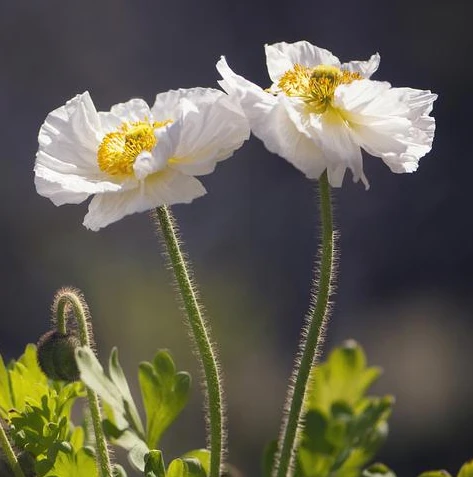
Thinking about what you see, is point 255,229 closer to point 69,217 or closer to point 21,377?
point 69,217

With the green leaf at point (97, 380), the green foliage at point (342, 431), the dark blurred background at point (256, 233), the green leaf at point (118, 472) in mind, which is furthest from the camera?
the dark blurred background at point (256, 233)

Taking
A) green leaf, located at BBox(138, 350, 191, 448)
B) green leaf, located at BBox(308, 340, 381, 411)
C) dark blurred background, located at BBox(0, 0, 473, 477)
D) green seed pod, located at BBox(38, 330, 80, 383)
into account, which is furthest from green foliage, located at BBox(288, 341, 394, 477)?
dark blurred background, located at BBox(0, 0, 473, 477)

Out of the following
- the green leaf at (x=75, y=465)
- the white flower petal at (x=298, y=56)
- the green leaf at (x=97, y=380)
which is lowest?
the green leaf at (x=75, y=465)

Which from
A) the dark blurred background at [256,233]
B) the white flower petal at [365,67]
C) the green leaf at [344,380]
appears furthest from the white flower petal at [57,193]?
the dark blurred background at [256,233]

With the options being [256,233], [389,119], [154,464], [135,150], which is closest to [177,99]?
[135,150]

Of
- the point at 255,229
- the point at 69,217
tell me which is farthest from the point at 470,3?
the point at 69,217

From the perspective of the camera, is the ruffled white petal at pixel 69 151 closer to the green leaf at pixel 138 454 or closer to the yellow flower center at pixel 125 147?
the yellow flower center at pixel 125 147

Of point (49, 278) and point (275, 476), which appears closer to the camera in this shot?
point (275, 476)
